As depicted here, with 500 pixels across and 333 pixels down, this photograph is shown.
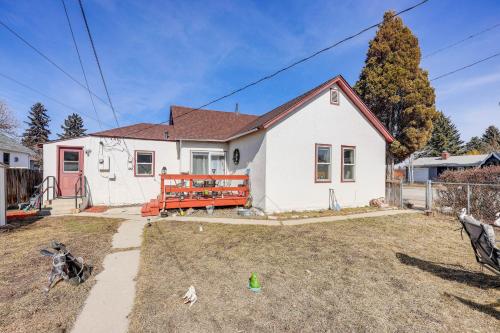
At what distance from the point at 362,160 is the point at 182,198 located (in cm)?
836

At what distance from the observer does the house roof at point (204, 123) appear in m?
13.1

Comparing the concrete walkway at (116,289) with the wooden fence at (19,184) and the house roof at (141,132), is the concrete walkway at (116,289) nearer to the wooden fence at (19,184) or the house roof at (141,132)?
the house roof at (141,132)

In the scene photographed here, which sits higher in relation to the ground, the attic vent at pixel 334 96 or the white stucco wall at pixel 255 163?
the attic vent at pixel 334 96

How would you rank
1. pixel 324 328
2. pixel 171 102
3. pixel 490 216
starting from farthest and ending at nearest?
pixel 171 102, pixel 490 216, pixel 324 328

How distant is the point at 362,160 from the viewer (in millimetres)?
11398

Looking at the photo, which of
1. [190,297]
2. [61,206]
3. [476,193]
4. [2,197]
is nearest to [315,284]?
[190,297]

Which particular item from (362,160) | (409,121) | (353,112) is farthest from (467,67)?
(409,121)

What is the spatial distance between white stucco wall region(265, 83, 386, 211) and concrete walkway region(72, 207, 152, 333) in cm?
542

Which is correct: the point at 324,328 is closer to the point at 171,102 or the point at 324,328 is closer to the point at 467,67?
the point at 467,67

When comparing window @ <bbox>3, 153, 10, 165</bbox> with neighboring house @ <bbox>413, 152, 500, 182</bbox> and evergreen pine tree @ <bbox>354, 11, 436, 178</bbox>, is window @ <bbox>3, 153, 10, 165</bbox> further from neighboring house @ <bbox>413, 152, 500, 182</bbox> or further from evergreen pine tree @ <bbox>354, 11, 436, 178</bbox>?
neighboring house @ <bbox>413, 152, 500, 182</bbox>

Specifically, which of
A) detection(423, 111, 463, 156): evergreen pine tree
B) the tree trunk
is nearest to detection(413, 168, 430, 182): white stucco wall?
detection(423, 111, 463, 156): evergreen pine tree

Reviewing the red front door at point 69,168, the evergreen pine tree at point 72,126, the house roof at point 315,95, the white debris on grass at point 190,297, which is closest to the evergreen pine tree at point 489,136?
Answer: the house roof at point 315,95

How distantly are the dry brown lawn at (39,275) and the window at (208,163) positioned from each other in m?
5.63

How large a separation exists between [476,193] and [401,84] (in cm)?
1076
